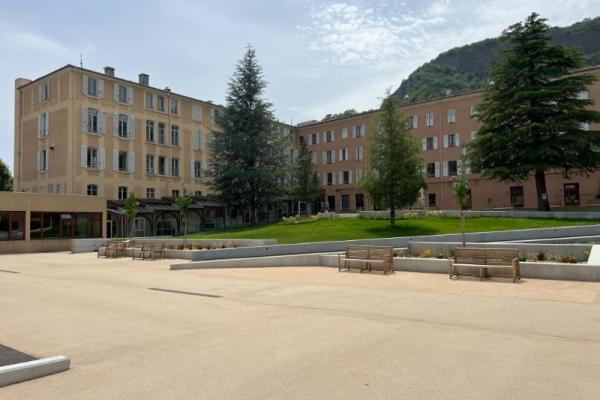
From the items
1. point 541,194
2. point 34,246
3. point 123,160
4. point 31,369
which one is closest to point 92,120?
point 123,160

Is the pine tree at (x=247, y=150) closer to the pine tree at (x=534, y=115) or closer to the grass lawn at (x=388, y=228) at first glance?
the grass lawn at (x=388, y=228)

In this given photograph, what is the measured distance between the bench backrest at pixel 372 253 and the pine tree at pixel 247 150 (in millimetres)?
20567

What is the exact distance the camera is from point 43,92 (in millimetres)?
42250

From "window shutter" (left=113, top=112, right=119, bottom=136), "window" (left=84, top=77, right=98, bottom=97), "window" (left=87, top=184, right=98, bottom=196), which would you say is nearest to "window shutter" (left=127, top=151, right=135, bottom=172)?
"window shutter" (left=113, top=112, right=119, bottom=136)

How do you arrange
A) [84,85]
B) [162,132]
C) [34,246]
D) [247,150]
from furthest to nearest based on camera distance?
[162,132], [84,85], [247,150], [34,246]

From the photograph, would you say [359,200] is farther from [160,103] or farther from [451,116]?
[160,103]

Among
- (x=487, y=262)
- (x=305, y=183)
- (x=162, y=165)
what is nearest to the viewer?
(x=487, y=262)

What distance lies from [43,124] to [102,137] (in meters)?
5.42

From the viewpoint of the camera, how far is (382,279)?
13.5m

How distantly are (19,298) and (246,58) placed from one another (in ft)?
102

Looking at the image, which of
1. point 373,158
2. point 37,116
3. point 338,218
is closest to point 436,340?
point 373,158

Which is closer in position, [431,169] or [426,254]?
[426,254]

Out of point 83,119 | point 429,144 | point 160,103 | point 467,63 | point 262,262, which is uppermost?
point 467,63

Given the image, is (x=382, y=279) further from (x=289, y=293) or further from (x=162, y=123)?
(x=162, y=123)
